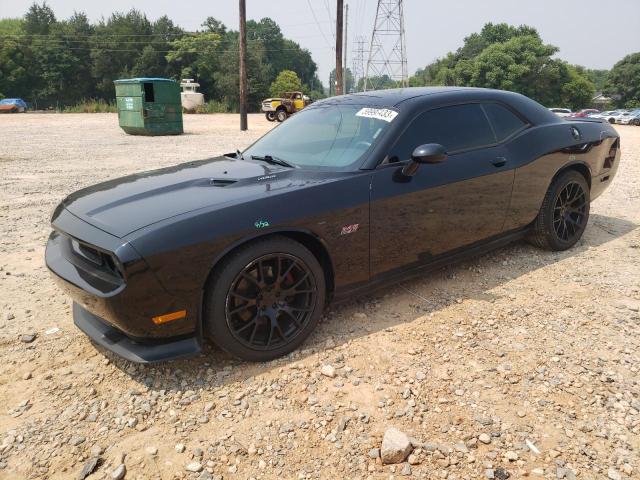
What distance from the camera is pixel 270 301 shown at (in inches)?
109

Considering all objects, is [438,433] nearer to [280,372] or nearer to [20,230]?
[280,372]

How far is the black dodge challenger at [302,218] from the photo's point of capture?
8.09ft

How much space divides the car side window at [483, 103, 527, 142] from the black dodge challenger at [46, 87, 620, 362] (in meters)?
0.01

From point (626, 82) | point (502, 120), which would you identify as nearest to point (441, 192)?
point (502, 120)

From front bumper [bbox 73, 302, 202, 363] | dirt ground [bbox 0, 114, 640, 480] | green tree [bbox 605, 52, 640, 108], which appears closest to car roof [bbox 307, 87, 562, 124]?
dirt ground [bbox 0, 114, 640, 480]

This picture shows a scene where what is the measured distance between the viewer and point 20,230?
17.5 ft

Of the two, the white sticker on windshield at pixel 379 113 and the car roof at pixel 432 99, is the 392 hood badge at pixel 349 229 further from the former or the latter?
the car roof at pixel 432 99

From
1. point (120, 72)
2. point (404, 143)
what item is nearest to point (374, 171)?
point (404, 143)

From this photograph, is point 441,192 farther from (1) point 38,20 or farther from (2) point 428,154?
(1) point 38,20

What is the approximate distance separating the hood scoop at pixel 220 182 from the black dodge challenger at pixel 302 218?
1 centimetres

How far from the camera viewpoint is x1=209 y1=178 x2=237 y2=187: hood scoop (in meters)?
2.98

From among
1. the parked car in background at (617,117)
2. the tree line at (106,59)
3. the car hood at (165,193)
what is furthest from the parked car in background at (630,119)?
the car hood at (165,193)

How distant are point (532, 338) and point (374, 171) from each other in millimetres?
1473

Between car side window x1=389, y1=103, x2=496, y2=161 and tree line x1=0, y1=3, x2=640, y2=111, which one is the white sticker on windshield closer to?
car side window x1=389, y1=103, x2=496, y2=161
